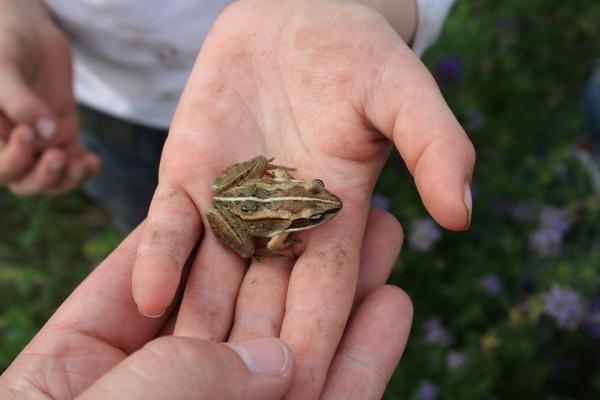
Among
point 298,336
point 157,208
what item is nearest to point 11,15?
point 157,208

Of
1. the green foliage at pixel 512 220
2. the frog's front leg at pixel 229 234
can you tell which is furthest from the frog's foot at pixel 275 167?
the green foliage at pixel 512 220

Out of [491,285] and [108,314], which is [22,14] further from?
[491,285]

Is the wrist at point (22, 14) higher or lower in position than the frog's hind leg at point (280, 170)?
higher

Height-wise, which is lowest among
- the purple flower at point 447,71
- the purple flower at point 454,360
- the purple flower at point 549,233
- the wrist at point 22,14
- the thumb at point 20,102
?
the purple flower at point 454,360

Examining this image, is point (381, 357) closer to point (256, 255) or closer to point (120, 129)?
point (256, 255)

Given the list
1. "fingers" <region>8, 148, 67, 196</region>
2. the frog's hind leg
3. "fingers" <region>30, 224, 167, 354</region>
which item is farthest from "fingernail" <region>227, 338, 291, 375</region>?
"fingers" <region>8, 148, 67, 196</region>

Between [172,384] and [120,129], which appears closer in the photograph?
[172,384]

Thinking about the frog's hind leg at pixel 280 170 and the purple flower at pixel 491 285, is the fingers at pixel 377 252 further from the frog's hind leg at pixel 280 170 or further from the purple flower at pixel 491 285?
the purple flower at pixel 491 285

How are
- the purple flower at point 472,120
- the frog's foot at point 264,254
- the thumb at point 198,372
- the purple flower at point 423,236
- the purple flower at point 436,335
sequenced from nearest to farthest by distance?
the thumb at point 198,372 → the frog's foot at point 264,254 → the purple flower at point 436,335 → the purple flower at point 423,236 → the purple flower at point 472,120
